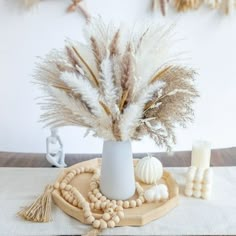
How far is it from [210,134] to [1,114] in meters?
1.37

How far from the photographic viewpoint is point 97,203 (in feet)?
3.03

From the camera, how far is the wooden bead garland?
0.87 metres

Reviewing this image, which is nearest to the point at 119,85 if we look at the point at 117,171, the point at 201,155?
the point at 117,171

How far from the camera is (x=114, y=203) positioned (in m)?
0.93

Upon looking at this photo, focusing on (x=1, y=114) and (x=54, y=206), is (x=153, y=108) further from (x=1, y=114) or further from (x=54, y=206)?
(x=1, y=114)

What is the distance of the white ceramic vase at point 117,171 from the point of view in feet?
3.05

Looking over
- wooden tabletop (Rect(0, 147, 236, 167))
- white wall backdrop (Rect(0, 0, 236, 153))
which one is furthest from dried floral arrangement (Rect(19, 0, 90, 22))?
wooden tabletop (Rect(0, 147, 236, 167))

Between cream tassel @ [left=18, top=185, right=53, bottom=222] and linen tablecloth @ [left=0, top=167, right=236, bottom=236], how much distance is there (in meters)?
0.02

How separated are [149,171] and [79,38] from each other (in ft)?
4.25

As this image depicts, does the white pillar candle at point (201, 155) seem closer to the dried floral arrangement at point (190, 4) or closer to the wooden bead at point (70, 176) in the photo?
the wooden bead at point (70, 176)

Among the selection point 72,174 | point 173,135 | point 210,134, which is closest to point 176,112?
point 173,135

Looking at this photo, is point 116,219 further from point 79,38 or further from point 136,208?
point 79,38

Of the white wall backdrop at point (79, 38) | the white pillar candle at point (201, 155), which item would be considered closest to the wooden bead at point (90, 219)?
the white pillar candle at point (201, 155)

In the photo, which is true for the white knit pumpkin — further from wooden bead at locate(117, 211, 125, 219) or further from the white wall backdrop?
the white wall backdrop
